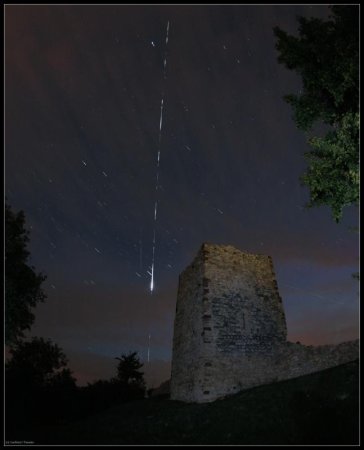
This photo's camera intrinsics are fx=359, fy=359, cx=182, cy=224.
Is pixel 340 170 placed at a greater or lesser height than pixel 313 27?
lesser

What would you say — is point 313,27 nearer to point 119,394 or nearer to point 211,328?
point 211,328

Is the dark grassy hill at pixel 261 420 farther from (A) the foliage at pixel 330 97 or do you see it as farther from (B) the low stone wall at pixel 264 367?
(A) the foliage at pixel 330 97

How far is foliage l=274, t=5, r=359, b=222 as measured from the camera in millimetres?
12477

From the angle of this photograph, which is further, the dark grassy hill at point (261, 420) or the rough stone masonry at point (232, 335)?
the rough stone masonry at point (232, 335)

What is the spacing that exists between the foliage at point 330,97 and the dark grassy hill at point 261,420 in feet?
23.0

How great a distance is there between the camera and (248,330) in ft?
68.7

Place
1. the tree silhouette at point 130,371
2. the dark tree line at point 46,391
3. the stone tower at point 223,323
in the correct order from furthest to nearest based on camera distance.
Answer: the tree silhouette at point 130,371 → the dark tree line at point 46,391 → the stone tower at point 223,323

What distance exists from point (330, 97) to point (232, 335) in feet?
43.3

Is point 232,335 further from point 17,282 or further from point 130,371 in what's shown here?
point 130,371

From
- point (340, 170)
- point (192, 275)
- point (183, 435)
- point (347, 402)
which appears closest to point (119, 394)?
point (192, 275)

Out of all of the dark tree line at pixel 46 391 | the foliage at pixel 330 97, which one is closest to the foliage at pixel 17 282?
the dark tree line at pixel 46 391

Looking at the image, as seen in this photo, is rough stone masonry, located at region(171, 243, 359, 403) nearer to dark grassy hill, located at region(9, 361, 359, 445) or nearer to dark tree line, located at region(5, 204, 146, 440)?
dark grassy hill, located at region(9, 361, 359, 445)

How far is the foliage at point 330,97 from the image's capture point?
12.5m

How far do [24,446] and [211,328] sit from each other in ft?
34.1
